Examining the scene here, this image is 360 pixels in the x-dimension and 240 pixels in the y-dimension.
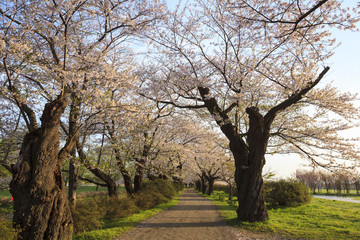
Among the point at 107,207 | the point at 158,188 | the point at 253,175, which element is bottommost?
the point at 107,207

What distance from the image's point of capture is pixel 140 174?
1555 centimetres

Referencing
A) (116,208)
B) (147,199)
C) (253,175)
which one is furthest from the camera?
(147,199)

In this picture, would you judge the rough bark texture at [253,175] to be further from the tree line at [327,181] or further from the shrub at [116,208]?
the tree line at [327,181]

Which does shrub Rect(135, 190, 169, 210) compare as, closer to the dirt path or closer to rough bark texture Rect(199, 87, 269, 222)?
the dirt path

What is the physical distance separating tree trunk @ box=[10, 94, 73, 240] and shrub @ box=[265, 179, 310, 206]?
53.1 feet

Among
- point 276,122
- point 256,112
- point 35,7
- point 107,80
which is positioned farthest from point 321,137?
point 35,7

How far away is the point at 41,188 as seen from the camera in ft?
17.6

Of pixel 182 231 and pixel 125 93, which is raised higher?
pixel 125 93

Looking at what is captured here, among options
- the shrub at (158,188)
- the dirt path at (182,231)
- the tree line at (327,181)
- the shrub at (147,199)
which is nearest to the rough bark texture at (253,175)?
the dirt path at (182,231)

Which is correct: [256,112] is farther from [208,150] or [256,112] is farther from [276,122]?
[208,150]

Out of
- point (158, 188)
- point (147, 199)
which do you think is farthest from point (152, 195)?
point (158, 188)

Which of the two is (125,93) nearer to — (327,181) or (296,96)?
(296,96)

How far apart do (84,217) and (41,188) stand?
3.15m

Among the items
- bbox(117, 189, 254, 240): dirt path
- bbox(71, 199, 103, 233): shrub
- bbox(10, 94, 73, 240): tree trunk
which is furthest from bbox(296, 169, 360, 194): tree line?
bbox(10, 94, 73, 240): tree trunk
